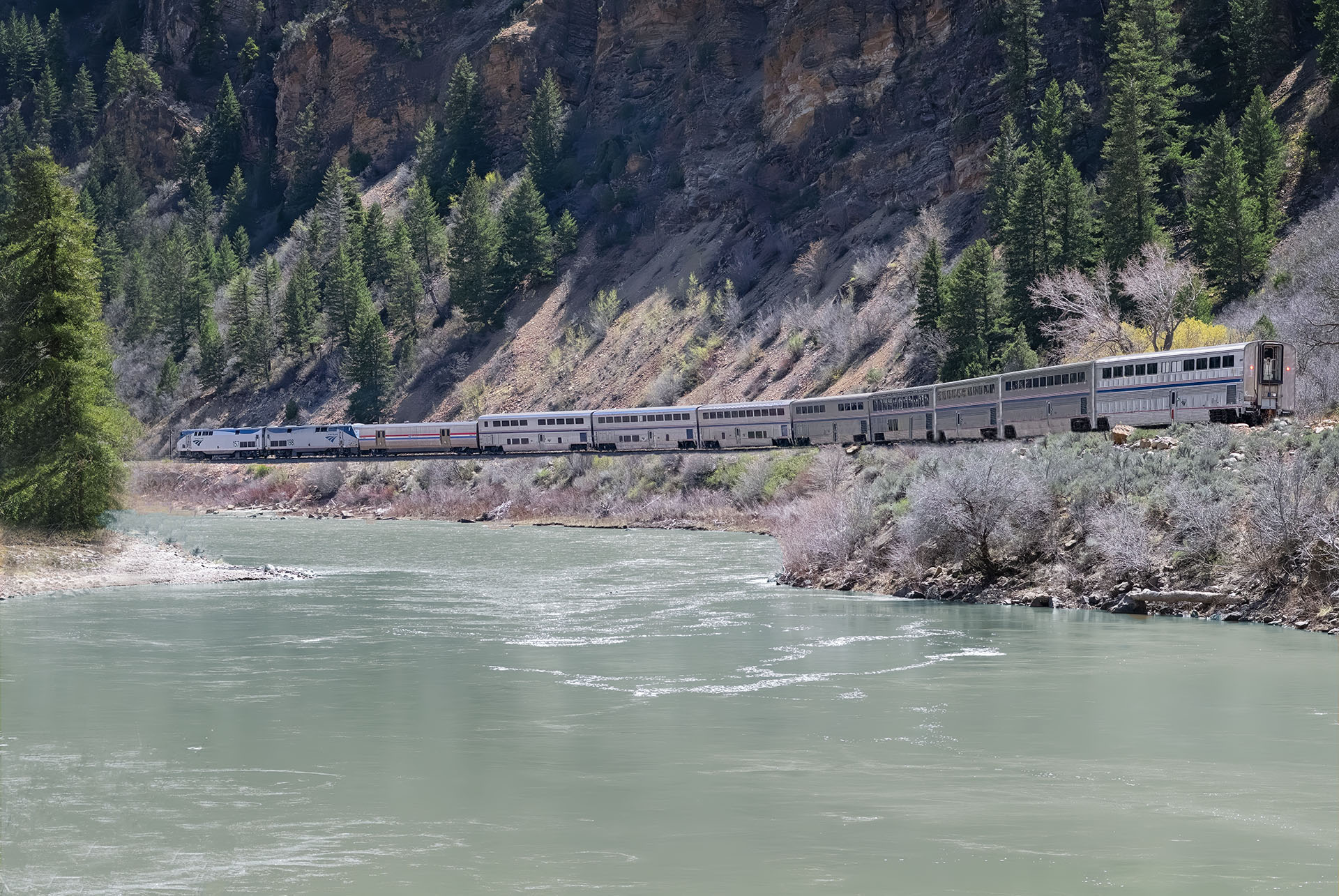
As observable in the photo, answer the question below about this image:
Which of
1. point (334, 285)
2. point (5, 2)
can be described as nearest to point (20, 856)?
point (334, 285)

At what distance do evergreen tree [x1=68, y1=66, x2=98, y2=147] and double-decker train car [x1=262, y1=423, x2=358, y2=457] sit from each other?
8648 centimetres

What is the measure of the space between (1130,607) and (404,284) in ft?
277

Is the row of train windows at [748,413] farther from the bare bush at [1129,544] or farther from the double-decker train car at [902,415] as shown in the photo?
the bare bush at [1129,544]

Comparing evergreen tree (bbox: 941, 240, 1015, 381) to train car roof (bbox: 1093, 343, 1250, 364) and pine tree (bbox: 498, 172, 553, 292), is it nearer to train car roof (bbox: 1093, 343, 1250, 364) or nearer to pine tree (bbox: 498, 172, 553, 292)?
train car roof (bbox: 1093, 343, 1250, 364)

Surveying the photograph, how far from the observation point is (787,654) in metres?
29.0

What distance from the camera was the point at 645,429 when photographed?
77.9m

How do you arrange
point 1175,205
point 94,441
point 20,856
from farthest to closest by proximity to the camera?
point 1175,205 → point 94,441 → point 20,856

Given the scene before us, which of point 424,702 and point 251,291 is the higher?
point 251,291

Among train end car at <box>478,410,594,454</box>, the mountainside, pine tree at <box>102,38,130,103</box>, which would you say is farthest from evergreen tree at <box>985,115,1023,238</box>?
pine tree at <box>102,38,130,103</box>

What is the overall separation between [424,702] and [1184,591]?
18.5m

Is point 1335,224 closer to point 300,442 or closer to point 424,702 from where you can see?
point 424,702

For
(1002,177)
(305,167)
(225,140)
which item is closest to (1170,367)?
(1002,177)

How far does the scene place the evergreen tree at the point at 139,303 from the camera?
124m

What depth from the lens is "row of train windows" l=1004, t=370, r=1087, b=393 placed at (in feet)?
153
